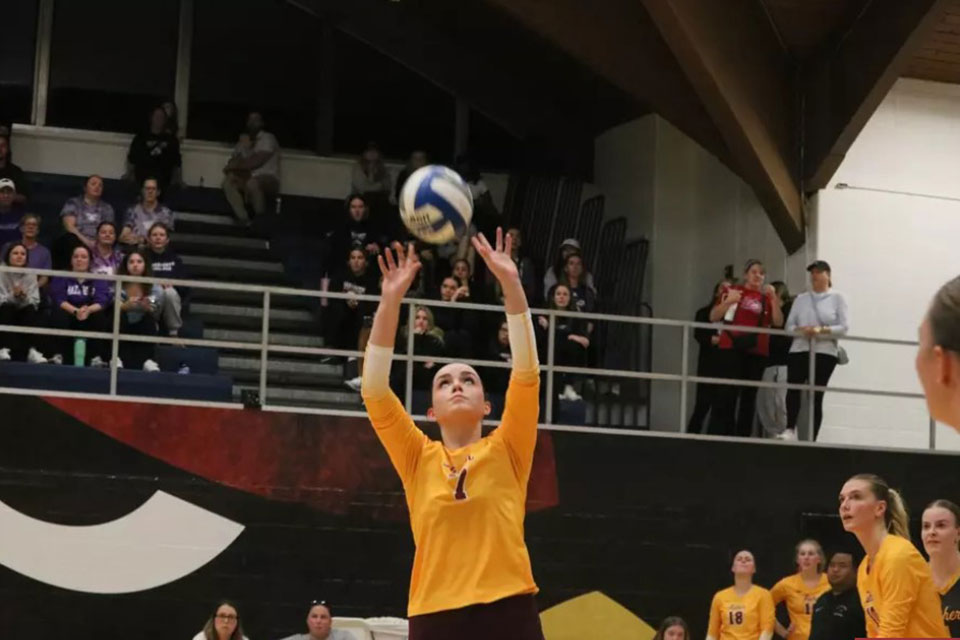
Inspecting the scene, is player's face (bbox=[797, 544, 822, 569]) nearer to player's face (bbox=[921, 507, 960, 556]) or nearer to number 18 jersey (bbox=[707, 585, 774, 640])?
number 18 jersey (bbox=[707, 585, 774, 640])

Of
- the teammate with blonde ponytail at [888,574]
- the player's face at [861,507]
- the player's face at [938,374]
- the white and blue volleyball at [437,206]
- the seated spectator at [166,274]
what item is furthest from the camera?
the seated spectator at [166,274]

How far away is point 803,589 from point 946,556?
19.2ft

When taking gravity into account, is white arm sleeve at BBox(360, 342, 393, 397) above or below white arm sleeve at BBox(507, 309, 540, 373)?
below

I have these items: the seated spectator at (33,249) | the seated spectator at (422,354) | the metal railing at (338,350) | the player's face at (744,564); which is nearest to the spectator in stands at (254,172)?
the seated spectator at (33,249)

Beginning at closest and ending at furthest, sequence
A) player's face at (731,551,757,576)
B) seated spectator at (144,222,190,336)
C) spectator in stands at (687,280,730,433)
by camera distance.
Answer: player's face at (731,551,757,576) → seated spectator at (144,222,190,336) → spectator in stands at (687,280,730,433)

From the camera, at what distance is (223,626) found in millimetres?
11766

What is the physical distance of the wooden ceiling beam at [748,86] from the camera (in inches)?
540

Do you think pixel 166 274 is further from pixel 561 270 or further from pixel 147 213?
pixel 561 270

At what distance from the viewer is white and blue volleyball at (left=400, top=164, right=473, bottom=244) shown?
7164 mm

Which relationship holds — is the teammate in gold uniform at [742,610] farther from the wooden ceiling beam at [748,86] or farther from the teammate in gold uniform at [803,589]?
the wooden ceiling beam at [748,86]

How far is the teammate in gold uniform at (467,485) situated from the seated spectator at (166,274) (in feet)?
24.8

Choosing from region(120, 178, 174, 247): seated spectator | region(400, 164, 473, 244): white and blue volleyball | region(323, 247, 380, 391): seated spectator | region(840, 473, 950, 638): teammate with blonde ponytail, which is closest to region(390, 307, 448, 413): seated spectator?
region(323, 247, 380, 391): seated spectator

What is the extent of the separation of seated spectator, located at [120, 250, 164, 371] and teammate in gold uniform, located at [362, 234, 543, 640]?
24.0 ft

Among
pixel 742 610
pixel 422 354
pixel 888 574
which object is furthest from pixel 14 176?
pixel 888 574
